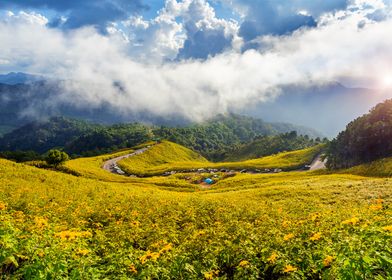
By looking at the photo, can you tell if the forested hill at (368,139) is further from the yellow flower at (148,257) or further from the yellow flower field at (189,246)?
the yellow flower at (148,257)

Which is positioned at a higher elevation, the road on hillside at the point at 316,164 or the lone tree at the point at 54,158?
the lone tree at the point at 54,158

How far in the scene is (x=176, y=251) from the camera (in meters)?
13.2

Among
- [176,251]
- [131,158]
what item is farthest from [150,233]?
[131,158]

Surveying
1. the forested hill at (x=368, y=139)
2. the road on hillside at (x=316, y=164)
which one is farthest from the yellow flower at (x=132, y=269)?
the road on hillside at (x=316, y=164)

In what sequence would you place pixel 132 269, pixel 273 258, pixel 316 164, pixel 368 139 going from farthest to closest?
pixel 316 164, pixel 368 139, pixel 273 258, pixel 132 269

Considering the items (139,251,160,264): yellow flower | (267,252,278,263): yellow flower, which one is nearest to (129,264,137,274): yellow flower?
(139,251,160,264): yellow flower

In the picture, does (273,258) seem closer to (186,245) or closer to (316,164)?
(186,245)

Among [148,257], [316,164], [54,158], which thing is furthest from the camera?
[316,164]

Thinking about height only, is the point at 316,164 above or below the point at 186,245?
above

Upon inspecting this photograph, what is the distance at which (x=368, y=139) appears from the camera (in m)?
115

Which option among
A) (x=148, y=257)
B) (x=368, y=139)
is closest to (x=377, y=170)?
(x=368, y=139)

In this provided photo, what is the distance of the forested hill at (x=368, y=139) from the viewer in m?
111

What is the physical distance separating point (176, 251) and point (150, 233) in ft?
17.1

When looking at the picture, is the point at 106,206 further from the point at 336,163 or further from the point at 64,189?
the point at 336,163
